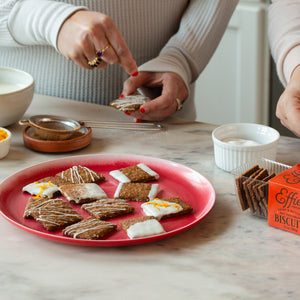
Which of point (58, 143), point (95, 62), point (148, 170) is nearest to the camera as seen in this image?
point (148, 170)

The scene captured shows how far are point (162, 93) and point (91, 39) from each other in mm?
280

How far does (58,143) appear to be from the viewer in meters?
1.29

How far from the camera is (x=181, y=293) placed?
0.77 meters

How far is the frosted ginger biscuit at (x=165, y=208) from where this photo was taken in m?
0.98

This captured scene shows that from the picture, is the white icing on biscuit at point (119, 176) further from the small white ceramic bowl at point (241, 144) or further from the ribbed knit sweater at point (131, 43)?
the ribbed knit sweater at point (131, 43)

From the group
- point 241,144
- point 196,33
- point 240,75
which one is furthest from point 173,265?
point 240,75

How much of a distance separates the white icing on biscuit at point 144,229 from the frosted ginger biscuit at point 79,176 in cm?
25

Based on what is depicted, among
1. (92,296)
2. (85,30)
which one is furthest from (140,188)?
(85,30)

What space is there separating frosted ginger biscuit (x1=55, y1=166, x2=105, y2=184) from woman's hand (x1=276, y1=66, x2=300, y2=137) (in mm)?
455

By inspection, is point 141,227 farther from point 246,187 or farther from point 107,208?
point 246,187

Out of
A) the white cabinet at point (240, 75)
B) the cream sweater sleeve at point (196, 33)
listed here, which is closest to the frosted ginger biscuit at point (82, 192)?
the cream sweater sleeve at point (196, 33)

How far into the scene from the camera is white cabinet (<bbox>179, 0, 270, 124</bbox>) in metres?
2.81

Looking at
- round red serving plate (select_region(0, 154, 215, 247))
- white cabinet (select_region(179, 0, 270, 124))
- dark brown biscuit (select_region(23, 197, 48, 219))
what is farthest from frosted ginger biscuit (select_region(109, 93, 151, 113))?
white cabinet (select_region(179, 0, 270, 124))

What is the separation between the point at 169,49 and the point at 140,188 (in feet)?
2.33
